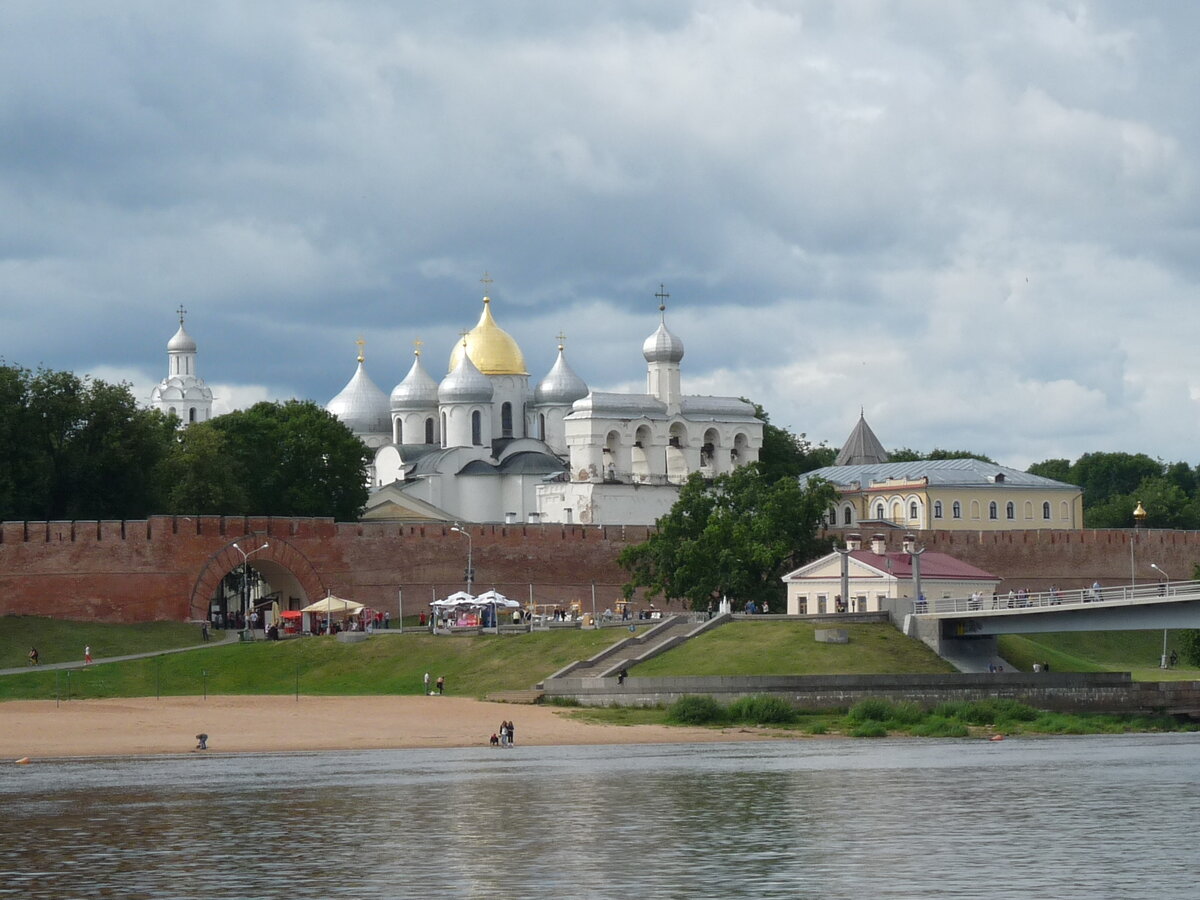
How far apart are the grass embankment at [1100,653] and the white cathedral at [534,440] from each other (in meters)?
20.4

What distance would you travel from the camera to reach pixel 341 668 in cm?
5997

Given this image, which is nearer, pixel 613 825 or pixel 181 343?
pixel 613 825

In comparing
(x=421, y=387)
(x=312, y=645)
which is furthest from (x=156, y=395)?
(x=312, y=645)

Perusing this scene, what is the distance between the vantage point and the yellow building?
97.2 meters

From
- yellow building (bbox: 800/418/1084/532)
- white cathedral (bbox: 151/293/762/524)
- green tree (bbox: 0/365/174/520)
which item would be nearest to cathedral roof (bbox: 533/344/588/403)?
white cathedral (bbox: 151/293/762/524)

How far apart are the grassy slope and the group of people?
8.85m

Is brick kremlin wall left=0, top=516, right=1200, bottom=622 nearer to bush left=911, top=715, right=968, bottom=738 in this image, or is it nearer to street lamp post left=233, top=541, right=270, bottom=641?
street lamp post left=233, top=541, right=270, bottom=641

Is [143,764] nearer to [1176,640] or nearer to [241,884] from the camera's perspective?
[241,884]

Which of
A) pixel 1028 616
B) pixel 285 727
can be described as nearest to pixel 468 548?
pixel 1028 616

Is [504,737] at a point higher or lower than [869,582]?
lower

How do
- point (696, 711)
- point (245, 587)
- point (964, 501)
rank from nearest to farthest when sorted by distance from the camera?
1. point (696, 711)
2. point (245, 587)
3. point (964, 501)

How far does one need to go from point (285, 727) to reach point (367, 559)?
80.7 feet

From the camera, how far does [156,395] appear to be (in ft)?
426

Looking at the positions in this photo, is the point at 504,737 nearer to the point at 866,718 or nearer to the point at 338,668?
the point at 866,718
